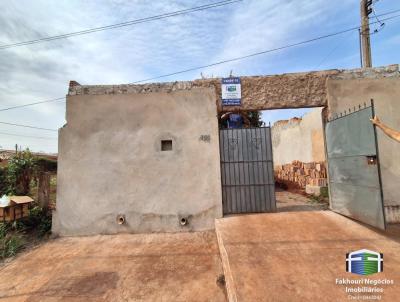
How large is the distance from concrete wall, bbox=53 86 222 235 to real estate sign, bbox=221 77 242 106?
0.99ft

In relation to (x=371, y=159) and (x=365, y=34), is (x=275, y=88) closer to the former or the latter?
(x=371, y=159)

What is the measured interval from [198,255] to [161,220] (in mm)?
1481

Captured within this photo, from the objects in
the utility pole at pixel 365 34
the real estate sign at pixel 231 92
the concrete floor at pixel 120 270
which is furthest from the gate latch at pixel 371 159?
the utility pole at pixel 365 34

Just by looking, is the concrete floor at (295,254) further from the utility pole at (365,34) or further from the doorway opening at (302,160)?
the utility pole at (365,34)

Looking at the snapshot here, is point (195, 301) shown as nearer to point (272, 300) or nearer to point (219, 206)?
point (272, 300)

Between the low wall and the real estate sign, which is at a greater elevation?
the real estate sign

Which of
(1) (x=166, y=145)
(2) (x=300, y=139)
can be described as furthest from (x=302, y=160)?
(1) (x=166, y=145)

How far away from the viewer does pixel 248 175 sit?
213 inches

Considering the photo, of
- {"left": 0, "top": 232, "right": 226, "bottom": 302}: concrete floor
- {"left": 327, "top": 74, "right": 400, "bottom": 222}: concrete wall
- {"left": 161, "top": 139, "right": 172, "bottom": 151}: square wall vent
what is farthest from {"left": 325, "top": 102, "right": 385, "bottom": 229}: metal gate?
{"left": 161, "top": 139, "right": 172, "bottom": 151}: square wall vent

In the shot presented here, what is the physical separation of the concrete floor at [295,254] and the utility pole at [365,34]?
8015 millimetres

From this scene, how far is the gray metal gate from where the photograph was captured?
5.37 metres

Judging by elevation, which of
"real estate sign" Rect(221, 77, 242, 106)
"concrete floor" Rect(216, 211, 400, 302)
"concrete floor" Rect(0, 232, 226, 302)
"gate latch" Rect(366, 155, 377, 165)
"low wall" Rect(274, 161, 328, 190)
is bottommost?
"concrete floor" Rect(0, 232, 226, 302)

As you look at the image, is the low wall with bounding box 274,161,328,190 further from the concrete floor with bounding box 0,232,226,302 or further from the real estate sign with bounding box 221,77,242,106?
the concrete floor with bounding box 0,232,226,302

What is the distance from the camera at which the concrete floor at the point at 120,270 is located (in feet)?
10.1
